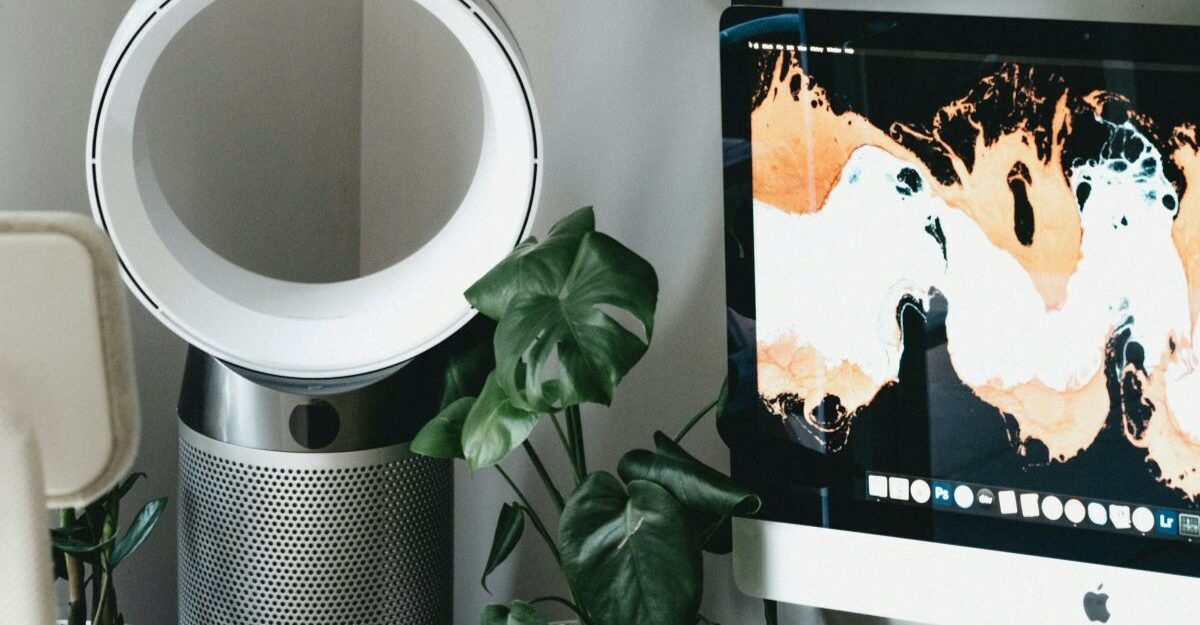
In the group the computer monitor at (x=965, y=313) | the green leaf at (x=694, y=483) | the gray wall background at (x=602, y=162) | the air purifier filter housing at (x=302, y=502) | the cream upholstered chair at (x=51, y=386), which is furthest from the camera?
the gray wall background at (x=602, y=162)

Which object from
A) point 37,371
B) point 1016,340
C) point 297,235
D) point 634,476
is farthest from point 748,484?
point 297,235

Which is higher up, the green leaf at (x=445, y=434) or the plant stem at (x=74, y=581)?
the green leaf at (x=445, y=434)

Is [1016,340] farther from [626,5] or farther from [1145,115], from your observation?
[626,5]

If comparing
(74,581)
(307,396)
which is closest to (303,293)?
(307,396)

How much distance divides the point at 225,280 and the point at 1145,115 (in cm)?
70

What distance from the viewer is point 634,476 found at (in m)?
0.94

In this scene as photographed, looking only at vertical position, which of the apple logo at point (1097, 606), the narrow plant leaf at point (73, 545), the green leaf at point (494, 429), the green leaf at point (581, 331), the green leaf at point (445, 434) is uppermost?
the green leaf at point (581, 331)

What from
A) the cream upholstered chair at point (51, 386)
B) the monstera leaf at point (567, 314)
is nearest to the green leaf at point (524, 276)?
the monstera leaf at point (567, 314)

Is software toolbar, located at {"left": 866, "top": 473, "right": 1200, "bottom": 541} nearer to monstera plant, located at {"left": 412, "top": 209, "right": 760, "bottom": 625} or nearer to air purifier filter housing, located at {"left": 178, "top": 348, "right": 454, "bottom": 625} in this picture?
monstera plant, located at {"left": 412, "top": 209, "right": 760, "bottom": 625}

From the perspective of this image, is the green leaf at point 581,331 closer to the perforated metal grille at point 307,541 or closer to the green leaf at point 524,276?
the green leaf at point 524,276

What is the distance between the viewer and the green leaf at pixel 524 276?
87 centimetres

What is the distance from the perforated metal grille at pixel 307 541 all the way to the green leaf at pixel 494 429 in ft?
0.46

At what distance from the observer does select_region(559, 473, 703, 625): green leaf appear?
32.9 inches

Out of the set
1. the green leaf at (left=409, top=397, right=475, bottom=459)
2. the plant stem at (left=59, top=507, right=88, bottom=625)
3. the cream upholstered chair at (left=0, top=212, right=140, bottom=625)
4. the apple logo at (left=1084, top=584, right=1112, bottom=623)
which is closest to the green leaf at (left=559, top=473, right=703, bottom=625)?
the green leaf at (left=409, top=397, right=475, bottom=459)
